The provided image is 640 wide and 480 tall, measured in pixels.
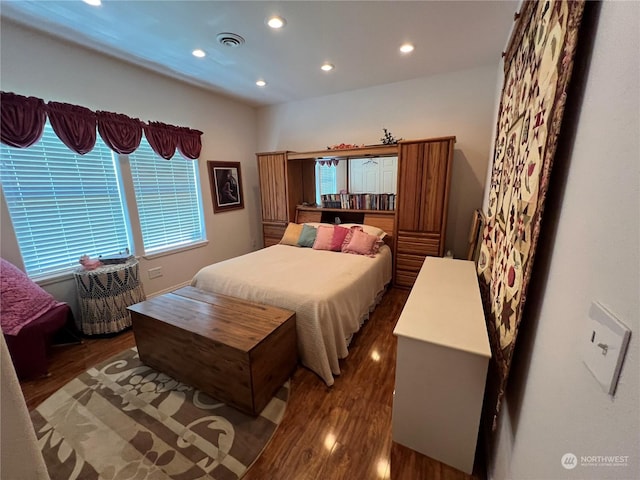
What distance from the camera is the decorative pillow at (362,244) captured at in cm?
296

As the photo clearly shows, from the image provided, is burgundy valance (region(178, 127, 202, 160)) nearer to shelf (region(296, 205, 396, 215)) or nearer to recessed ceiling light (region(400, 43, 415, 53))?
shelf (region(296, 205, 396, 215))

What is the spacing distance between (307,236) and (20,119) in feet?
9.06

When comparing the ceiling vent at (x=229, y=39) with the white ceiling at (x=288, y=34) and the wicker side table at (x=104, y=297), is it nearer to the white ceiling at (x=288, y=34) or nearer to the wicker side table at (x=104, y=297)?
the white ceiling at (x=288, y=34)

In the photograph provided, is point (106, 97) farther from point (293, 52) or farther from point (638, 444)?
point (638, 444)

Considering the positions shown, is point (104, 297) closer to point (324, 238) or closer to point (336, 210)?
point (324, 238)

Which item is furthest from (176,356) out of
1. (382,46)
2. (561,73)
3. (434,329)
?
(382,46)

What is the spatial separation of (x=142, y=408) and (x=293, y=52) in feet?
10.4

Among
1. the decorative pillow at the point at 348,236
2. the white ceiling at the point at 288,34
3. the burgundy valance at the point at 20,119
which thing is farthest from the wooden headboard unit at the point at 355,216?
the burgundy valance at the point at 20,119

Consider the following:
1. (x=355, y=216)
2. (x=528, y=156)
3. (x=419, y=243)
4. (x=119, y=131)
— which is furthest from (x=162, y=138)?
(x=528, y=156)

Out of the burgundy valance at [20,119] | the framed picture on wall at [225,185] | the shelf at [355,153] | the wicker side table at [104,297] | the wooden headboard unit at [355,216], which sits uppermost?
the burgundy valance at [20,119]

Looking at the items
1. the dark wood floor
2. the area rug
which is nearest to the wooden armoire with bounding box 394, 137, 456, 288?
the dark wood floor

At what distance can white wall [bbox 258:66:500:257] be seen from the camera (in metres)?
3.05

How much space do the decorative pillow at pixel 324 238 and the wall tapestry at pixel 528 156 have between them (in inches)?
76.3

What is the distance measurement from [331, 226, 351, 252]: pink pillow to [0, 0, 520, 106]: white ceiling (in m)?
1.83
